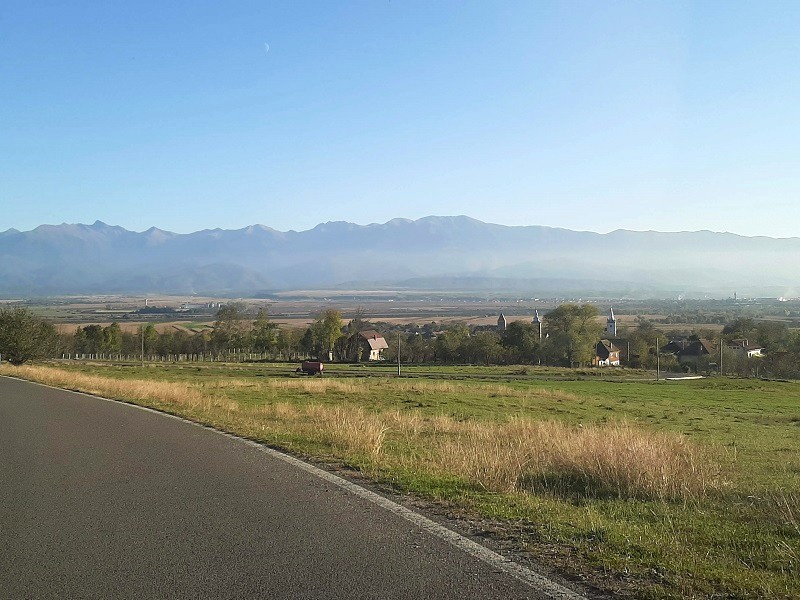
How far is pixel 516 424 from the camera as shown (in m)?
17.6

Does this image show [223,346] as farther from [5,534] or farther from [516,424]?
[5,534]

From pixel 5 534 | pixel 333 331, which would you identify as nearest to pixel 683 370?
pixel 333 331

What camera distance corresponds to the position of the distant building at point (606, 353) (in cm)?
9862

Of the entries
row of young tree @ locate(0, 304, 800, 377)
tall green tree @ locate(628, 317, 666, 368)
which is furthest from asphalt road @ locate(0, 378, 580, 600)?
tall green tree @ locate(628, 317, 666, 368)

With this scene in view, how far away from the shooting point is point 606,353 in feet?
Result: 327

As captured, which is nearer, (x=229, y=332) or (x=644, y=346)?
(x=644, y=346)

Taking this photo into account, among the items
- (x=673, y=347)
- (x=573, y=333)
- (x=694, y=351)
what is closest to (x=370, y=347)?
(x=573, y=333)

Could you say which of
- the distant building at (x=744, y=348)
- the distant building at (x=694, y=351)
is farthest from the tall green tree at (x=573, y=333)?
the distant building at (x=744, y=348)

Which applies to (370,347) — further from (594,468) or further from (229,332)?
(594,468)

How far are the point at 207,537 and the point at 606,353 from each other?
97222 millimetres

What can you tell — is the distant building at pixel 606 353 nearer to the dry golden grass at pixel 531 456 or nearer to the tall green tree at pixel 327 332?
the tall green tree at pixel 327 332

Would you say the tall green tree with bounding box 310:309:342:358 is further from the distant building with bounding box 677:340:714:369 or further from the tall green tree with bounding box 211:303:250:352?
the distant building with bounding box 677:340:714:369

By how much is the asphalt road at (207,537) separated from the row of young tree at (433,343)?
237 feet

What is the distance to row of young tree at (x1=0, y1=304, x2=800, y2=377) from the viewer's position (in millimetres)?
90188
